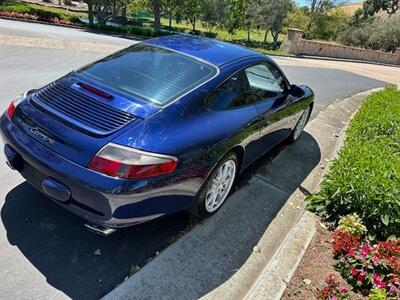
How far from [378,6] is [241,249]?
64832 mm

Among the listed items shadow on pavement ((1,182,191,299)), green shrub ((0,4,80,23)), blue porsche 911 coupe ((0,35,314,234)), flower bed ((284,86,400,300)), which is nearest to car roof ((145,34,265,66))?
blue porsche 911 coupe ((0,35,314,234))

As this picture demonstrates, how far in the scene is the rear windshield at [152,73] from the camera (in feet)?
10.2

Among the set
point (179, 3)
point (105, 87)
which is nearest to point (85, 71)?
point (105, 87)

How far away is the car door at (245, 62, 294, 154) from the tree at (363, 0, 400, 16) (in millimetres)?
60037

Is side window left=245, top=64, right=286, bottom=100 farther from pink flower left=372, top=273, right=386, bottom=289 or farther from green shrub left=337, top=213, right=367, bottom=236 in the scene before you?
pink flower left=372, top=273, right=386, bottom=289

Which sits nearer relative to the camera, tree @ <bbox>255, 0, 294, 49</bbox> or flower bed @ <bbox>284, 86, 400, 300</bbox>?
flower bed @ <bbox>284, 86, 400, 300</bbox>

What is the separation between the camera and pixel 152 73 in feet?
11.0

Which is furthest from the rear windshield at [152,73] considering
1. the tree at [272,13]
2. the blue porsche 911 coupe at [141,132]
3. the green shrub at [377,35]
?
the green shrub at [377,35]

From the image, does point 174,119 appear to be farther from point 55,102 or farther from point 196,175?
point 55,102

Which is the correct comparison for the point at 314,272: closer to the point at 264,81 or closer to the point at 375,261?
the point at 375,261

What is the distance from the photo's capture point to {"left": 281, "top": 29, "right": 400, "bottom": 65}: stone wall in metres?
26.9

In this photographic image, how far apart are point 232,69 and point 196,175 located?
122 cm

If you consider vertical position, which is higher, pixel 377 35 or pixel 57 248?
pixel 57 248

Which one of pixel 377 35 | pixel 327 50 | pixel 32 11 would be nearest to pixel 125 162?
pixel 32 11
